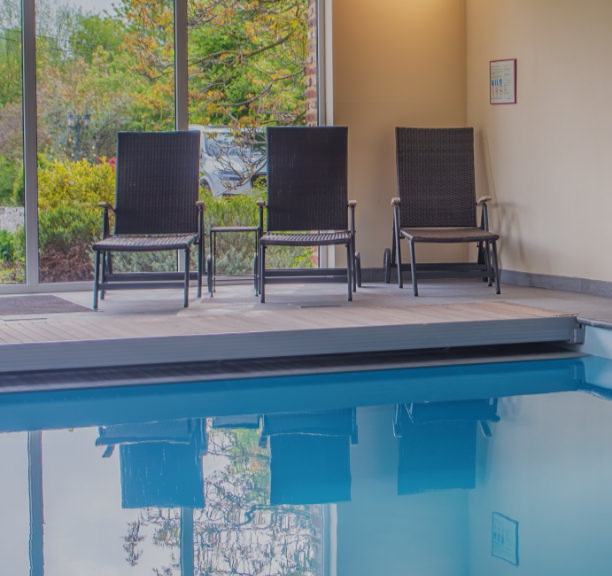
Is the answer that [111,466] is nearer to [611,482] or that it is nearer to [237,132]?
[611,482]

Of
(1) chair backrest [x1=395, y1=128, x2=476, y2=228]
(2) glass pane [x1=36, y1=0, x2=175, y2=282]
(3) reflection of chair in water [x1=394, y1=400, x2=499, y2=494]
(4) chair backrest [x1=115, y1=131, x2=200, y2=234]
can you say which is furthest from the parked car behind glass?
(3) reflection of chair in water [x1=394, y1=400, x2=499, y2=494]

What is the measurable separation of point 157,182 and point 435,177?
2.09 meters

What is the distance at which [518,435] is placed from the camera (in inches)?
126

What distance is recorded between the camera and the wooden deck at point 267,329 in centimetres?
381

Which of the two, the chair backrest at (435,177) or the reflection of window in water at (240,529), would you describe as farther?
the chair backrest at (435,177)

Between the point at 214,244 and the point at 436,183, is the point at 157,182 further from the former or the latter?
the point at 436,183

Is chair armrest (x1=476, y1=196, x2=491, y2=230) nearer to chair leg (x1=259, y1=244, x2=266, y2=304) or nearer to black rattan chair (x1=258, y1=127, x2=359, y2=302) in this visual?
black rattan chair (x1=258, y1=127, x2=359, y2=302)

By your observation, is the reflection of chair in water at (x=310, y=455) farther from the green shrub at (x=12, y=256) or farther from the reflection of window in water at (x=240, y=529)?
the green shrub at (x=12, y=256)

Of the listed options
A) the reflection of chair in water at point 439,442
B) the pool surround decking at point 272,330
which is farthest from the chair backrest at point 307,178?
Result: the reflection of chair in water at point 439,442

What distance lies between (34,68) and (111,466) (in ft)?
12.9

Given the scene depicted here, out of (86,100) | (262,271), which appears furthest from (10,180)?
(262,271)

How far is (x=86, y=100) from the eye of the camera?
6.05 m

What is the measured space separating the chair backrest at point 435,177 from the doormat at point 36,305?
98.0 inches

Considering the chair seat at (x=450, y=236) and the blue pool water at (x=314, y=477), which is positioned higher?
the chair seat at (x=450, y=236)
